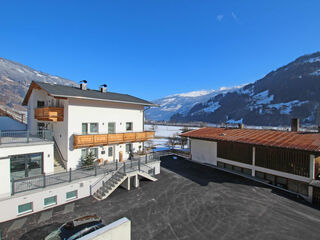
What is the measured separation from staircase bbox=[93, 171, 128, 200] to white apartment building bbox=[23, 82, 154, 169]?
3.52 meters

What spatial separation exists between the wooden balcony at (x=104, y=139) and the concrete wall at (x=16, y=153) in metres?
2.10

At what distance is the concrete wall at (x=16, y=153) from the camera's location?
1041 cm

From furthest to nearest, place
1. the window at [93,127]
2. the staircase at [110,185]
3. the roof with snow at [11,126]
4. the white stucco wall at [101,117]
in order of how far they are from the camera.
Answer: the roof with snow at [11,126], the window at [93,127], the white stucco wall at [101,117], the staircase at [110,185]

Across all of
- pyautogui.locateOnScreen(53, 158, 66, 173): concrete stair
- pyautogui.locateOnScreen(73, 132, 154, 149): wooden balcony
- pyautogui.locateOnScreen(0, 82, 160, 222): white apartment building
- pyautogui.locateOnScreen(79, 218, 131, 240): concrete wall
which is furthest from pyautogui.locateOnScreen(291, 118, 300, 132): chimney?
pyautogui.locateOnScreen(53, 158, 66, 173): concrete stair

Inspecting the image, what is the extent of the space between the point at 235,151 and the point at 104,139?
14.6 metres

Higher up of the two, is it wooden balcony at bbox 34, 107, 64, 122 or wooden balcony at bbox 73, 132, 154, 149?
wooden balcony at bbox 34, 107, 64, 122

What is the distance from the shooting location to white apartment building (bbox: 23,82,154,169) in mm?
15055

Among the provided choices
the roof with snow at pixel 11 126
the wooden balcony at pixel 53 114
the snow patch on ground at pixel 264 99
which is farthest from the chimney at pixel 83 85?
the snow patch on ground at pixel 264 99

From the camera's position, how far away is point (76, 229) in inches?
321

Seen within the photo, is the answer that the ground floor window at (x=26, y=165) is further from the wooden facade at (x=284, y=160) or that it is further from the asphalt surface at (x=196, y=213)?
the wooden facade at (x=284, y=160)

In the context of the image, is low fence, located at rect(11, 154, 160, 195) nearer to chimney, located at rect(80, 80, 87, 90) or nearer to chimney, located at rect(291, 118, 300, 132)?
chimney, located at rect(80, 80, 87, 90)

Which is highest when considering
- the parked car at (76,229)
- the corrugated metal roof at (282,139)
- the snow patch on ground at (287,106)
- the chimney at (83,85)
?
the snow patch on ground at (287,106)

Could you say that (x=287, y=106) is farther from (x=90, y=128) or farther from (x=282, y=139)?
(x=90, y=128)

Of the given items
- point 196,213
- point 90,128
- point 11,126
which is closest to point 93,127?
point 90,128
